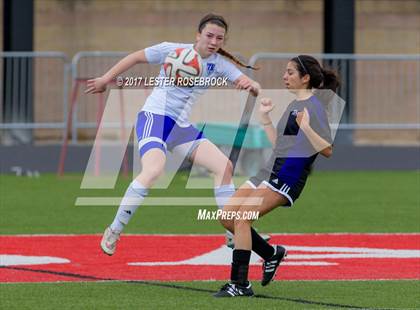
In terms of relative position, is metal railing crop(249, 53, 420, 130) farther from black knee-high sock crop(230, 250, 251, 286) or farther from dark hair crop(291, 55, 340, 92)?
black knee-high sock crop(230, 250, 251, 286)

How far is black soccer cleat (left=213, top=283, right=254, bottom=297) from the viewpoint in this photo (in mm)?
9516

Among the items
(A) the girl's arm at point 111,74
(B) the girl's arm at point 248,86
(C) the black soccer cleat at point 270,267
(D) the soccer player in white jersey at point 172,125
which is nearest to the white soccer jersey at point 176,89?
(D) the soccer player in white jersey at point 172,125

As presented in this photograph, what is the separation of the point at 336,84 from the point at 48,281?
274cm

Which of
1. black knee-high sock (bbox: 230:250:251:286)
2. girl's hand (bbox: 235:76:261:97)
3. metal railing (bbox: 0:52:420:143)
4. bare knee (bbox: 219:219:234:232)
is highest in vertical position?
girl's hand (bbox: 235:76:261:97)

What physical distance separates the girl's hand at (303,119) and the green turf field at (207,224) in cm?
127

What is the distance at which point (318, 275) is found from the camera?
1082 centimetres

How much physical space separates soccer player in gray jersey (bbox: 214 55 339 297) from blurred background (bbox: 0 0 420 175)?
11635mm

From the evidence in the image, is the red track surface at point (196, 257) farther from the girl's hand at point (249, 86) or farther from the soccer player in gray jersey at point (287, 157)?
the girl's hand at point (249, 86)

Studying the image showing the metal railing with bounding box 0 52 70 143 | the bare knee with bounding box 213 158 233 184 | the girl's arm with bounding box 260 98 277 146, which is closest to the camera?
the girl's arm with bounding box 260 98 277 146

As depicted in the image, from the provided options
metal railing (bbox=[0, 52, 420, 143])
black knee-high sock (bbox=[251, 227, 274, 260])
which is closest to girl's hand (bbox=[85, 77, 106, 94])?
black knee-high sock (bbox=[251, 227, 274, 260])

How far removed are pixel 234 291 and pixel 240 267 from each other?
0.61 feet

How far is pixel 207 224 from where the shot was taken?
1510 centimetres

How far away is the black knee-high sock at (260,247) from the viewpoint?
993 centimetres

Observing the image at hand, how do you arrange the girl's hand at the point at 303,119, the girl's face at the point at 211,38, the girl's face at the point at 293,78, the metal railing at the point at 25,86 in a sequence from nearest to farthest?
the girl's hand at the point at 303,119 → the girl's face at the point at 293,78 → the girl's face at the point at 211,38 → the metal railing at the point at 25,86
